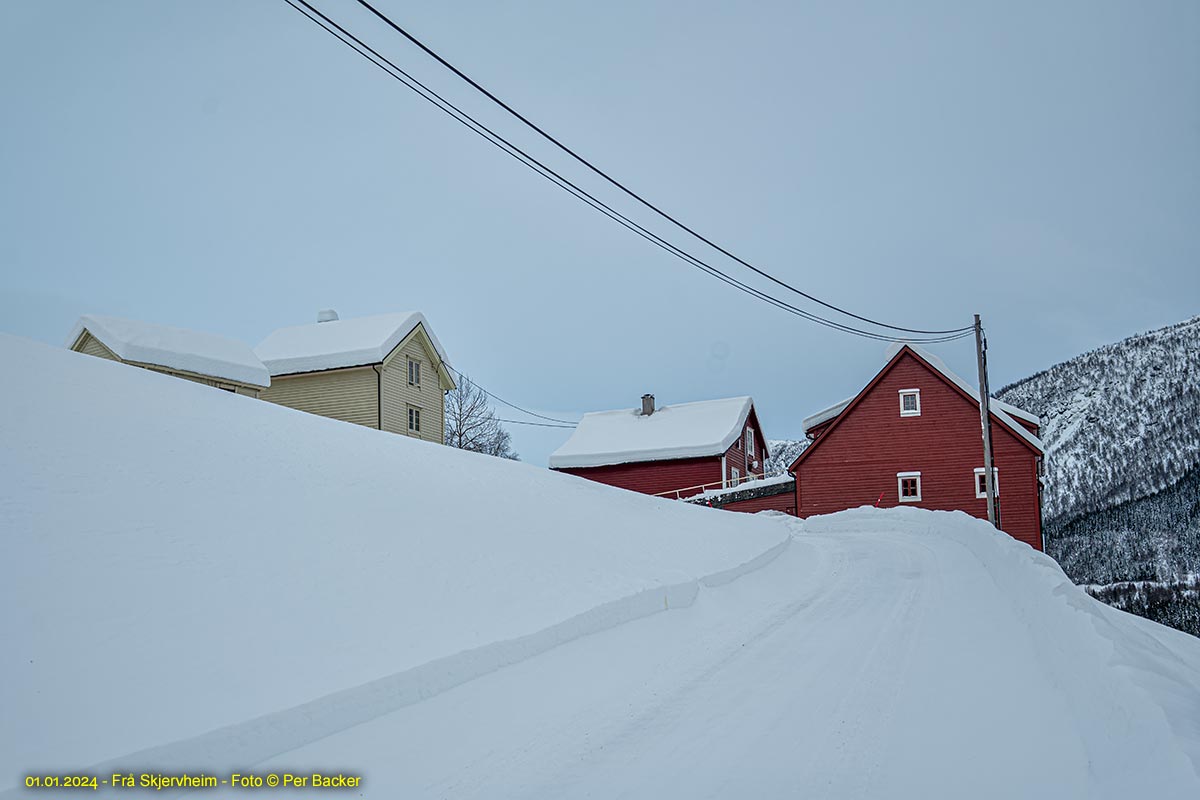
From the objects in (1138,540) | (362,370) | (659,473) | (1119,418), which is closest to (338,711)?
(362,370)

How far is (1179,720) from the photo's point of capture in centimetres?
453

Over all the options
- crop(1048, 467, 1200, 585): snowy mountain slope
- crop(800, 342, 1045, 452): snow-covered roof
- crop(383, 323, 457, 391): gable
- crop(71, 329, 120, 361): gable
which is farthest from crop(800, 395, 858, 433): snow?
crop(1048, 467, 1200, 585): snowy mountain slope

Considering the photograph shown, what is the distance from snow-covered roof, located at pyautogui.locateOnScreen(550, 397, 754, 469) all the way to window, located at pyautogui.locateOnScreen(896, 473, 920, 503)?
27.9 feet

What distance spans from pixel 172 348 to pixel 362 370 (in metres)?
7.38

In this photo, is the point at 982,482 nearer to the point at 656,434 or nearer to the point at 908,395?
the point at 908,395

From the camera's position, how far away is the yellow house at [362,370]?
29453 mm

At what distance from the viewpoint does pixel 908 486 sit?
30781 millimetres

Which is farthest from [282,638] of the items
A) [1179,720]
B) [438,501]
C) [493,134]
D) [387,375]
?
[387,375]

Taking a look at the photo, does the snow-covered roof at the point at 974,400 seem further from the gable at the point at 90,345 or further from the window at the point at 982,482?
the gable at the point at 90,345

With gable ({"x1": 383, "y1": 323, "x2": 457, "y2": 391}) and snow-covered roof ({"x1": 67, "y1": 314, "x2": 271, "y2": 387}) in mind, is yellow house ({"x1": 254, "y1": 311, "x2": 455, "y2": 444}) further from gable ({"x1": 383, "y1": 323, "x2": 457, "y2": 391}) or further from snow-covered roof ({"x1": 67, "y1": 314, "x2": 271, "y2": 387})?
snow-covered roof ({"x1": 67, "y1": 314, "x2": 271, "y2": 387})

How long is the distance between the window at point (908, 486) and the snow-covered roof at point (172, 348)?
24400 mm

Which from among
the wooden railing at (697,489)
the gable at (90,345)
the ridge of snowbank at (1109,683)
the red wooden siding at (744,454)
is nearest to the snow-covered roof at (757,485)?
the wooden railing at (697,489)

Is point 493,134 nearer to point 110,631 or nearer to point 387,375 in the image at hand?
point 110,631

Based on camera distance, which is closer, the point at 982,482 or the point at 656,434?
the point at 982,482
